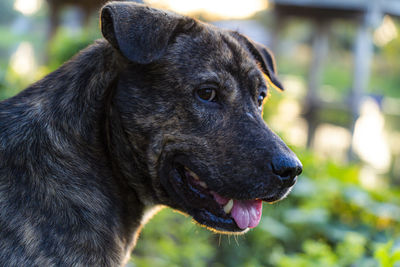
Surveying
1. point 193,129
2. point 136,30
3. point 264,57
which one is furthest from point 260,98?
point 136,30

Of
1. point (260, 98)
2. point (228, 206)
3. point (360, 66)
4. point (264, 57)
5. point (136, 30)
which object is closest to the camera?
point (136, 30)

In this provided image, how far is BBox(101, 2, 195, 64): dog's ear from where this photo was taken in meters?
2.27

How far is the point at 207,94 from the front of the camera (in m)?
2.54

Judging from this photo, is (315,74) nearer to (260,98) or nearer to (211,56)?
(260,98)

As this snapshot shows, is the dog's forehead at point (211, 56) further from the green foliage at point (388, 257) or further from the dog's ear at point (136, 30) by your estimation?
the green foliage at point (388, 257)

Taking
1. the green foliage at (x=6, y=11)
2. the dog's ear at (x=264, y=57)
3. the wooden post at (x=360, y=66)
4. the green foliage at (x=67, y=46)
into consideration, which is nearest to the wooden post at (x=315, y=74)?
the wooden post at (x=360, y=66)

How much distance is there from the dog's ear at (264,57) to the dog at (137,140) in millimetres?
525

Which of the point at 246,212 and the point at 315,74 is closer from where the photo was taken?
the point at 246,212

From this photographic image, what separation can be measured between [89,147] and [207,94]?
2.28 ft

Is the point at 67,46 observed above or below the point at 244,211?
below

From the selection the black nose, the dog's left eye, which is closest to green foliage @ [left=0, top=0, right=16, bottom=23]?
the dog's left eye

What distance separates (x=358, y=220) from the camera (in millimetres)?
5785

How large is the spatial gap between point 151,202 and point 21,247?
31.8 inches

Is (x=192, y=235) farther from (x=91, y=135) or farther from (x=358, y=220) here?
(x=91, y=135)
